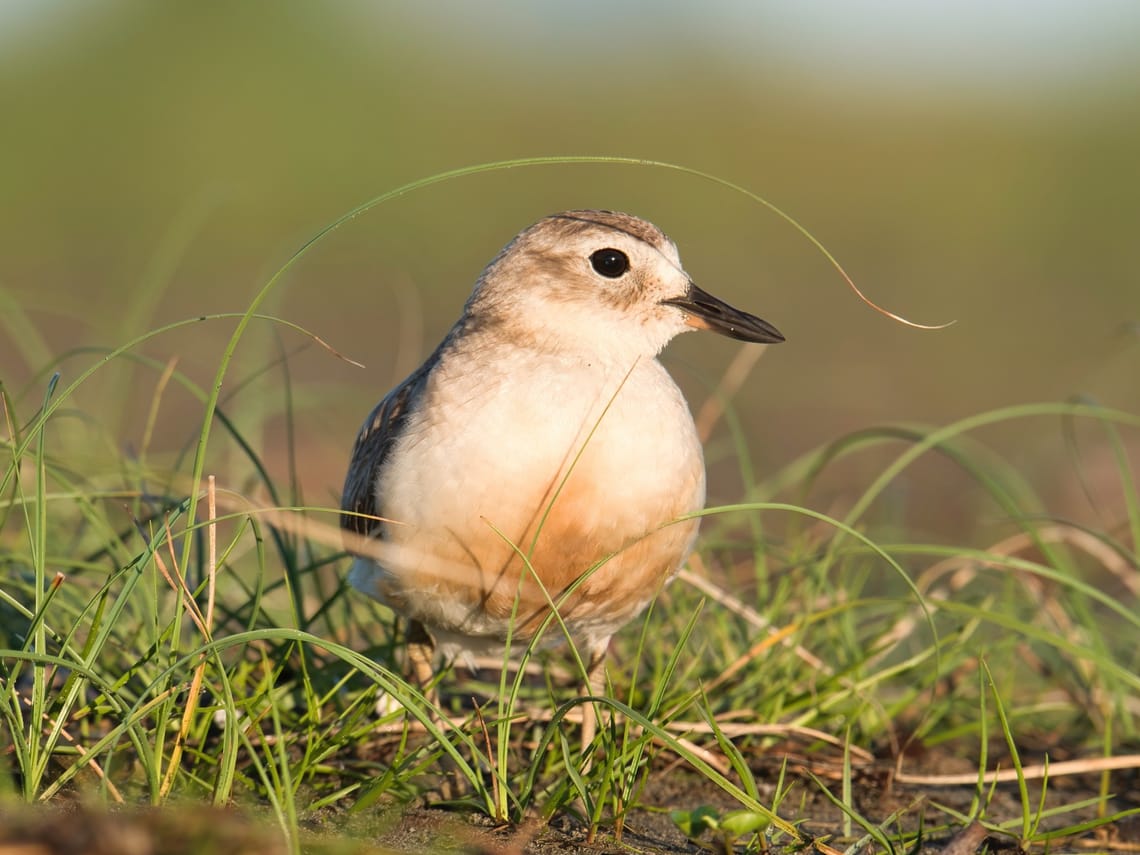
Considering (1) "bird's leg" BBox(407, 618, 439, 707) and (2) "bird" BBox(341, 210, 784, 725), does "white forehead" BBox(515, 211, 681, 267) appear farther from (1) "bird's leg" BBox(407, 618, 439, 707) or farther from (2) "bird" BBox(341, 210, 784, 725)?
(1) "bird's leg" BBox(407, 618, 439, 707)

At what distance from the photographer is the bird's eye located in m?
3.96

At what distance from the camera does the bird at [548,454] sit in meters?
3.51

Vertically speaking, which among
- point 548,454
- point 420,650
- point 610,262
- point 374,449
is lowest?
point 420,650

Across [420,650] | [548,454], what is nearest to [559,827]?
[548,454]

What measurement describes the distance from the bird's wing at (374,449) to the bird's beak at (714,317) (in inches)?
29.2

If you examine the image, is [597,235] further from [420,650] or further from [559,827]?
[559,827]

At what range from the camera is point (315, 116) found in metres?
17.3

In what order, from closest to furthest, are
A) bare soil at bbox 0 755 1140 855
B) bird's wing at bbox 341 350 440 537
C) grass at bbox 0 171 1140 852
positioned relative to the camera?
bare soil at bbox 0 755 1140 855 → grass at bbox 0 171 1140 852 → bird's wing at bbox 341 350 440 537

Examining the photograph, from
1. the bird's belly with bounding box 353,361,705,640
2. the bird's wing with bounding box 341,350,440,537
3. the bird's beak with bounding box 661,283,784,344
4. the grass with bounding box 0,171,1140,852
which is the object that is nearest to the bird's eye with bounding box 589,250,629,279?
the bird's beak with bounding box 661,283,784,344

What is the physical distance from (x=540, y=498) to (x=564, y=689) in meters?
1.15

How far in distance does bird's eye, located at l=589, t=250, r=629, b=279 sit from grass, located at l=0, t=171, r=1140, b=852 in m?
0.94

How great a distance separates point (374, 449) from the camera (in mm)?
4078

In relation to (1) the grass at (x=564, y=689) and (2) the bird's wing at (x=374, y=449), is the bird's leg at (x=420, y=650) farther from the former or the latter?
(2) the bird's wing at (x=374, y=449)

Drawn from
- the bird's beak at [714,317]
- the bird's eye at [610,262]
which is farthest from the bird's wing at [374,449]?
the bird's beak at [714,317]
